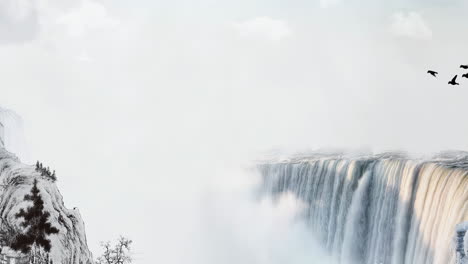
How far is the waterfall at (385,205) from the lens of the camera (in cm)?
4150

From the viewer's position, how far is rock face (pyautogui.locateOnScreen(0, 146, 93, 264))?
127ft

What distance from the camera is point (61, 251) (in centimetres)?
3891

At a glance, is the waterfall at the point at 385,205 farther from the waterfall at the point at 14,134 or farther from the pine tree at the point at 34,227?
the waterfall at the point at 14,134

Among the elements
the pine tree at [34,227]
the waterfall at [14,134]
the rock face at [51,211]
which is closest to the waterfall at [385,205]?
the rock face at [51,211]

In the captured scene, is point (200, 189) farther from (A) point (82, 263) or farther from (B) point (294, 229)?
(A) point (82, 263)

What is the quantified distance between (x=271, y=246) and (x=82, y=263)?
3377 cm

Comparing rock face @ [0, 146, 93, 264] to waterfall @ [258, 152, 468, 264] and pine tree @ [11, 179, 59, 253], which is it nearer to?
pine tree @ [11, 179, 59, 253]

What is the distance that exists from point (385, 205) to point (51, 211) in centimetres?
2336

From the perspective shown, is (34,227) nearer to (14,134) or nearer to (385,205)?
(385,205)

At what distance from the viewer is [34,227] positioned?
3791 cm

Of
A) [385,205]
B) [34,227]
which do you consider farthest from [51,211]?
[385,205]

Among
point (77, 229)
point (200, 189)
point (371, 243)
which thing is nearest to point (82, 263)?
point (77, 229)

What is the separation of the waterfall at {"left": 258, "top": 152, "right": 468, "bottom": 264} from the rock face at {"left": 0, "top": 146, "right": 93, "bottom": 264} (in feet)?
68.1

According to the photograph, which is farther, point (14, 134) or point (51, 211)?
point (14, 134)
